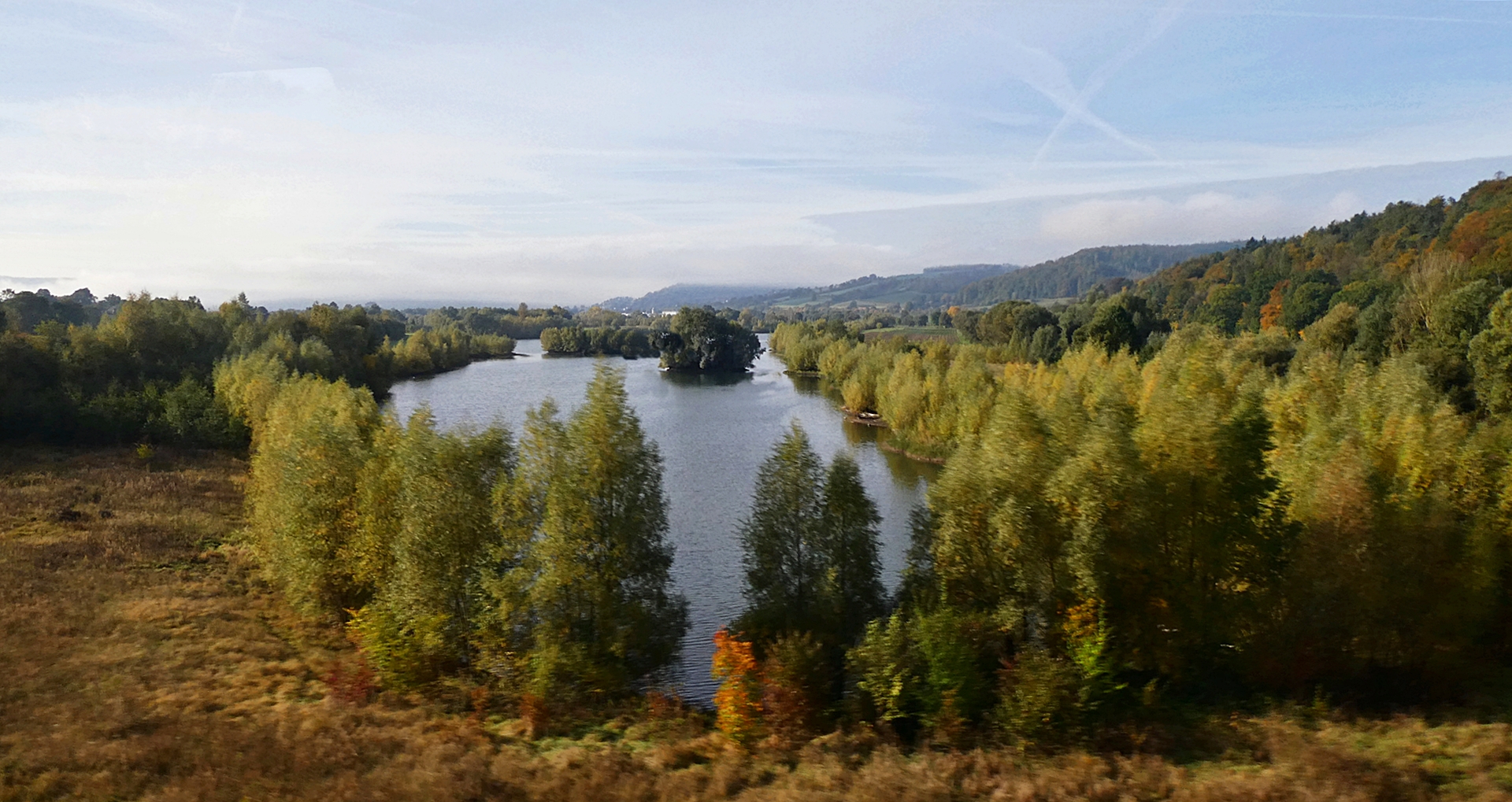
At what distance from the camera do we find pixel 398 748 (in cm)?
2027

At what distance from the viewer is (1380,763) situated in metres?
16.6

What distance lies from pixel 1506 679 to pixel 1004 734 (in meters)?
12.9

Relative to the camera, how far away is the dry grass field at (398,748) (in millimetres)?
16844

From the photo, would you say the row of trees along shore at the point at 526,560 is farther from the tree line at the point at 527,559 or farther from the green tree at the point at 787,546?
the green tree at the point at 787,546

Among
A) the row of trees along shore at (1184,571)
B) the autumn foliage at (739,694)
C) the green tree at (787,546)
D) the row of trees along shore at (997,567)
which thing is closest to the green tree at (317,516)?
the row of trees along shore at (997,567)

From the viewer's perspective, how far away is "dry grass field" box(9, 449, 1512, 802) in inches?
663

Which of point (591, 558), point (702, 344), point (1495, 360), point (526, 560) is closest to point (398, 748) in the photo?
point (526, 560)

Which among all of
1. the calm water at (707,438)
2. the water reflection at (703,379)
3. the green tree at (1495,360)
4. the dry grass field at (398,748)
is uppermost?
the green tree at (1495,360)

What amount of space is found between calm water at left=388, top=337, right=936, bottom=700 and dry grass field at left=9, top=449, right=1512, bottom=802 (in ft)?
19.9

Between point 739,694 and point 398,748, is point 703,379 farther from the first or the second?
point 398,748

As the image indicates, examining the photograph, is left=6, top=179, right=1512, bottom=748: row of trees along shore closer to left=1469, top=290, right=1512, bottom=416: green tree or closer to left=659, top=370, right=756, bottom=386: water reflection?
left=1469, top=290, right=1512, bottom=416: green tree

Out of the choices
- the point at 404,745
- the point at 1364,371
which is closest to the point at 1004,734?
the point at 404,745

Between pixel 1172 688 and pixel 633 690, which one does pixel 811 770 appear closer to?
pixel 633 690

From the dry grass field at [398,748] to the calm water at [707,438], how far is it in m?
6.07
